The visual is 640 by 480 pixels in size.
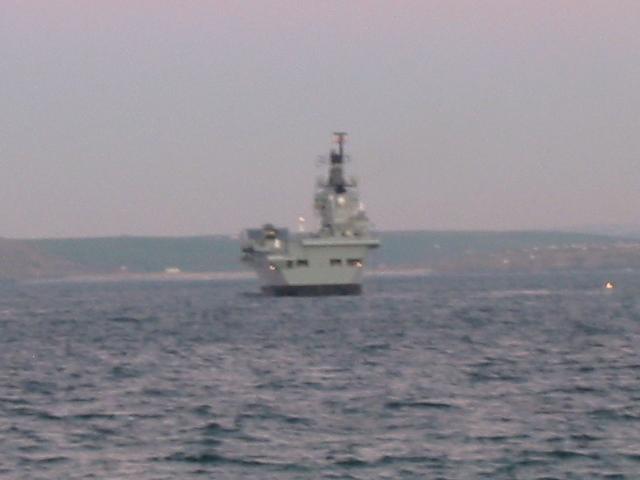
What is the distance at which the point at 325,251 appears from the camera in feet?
403

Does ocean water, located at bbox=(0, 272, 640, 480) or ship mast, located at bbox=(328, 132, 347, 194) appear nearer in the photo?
ocean water, located at bbox=(0, 272, 640, 480)

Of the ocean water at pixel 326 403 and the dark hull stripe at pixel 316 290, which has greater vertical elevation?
the dark hull stripe at pixel 316 290

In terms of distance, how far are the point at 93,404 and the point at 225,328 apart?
121 feet

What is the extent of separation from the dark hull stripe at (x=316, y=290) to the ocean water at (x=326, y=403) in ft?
162

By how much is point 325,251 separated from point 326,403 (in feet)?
279

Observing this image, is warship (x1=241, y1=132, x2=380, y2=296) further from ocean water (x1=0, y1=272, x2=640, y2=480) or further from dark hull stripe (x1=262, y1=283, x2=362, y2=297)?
ocean water (x1=0, y1=272, x2=640, y2=480)

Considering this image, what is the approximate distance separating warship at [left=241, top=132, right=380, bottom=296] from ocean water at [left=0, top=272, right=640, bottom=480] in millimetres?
49922

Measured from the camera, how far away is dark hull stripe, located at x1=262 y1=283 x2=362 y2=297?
123 m

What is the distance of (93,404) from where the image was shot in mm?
38625

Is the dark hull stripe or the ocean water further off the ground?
the dark hull stripe

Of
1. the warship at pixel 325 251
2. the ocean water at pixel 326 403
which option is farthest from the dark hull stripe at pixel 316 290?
the ocean water at pixel 326 403

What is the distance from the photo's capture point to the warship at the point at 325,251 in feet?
404

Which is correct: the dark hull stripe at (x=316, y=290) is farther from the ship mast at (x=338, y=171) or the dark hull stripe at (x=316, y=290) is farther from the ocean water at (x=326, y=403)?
the ocean water at (x=326, y=403)

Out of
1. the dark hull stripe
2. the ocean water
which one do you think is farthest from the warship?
the ocean water
